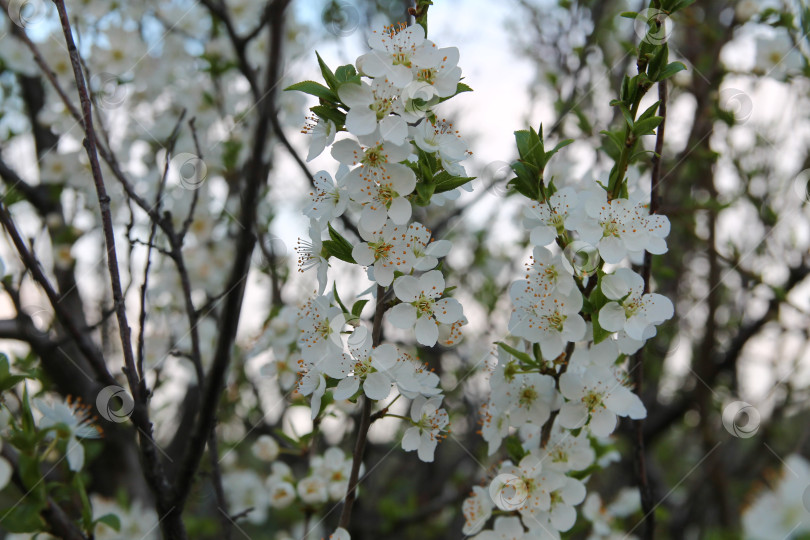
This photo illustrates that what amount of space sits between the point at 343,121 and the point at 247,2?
7.45ft

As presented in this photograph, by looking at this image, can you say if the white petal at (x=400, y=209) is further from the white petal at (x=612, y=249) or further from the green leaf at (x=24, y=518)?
the green leaf at (x=24, y=518)

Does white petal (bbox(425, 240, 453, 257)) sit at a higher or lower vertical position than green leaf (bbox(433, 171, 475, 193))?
lower

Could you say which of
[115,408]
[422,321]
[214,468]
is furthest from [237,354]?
[422,321]

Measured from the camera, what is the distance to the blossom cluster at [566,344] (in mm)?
→ 1107

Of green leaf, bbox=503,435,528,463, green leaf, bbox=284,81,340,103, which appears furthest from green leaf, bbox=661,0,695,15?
green leaf, bbox=503,435,528,463

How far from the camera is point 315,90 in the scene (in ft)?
3.41

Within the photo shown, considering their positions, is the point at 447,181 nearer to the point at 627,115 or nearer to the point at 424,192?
the point at 424,192
